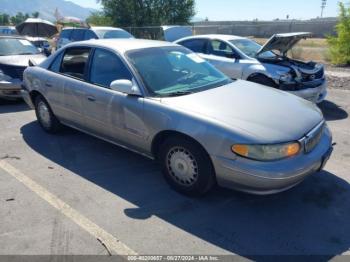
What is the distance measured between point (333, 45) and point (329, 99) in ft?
24.8

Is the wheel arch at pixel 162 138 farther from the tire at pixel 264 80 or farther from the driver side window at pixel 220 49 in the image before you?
the driver side window at pixel 220 49

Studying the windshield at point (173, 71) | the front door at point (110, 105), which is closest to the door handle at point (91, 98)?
the front door at point (110, 105)

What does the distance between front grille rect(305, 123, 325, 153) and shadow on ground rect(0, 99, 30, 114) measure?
19.6 ft

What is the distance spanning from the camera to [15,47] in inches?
352

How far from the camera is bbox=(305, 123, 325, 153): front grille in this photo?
348 centimetres

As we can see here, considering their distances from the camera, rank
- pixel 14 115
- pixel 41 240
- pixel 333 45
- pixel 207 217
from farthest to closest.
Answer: pixel 333 45
pixel 14 115
pixel 207 217
pixel 41 240

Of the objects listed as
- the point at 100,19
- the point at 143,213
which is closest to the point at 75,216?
the point at 143,213

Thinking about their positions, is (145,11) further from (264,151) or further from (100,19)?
(264,151)

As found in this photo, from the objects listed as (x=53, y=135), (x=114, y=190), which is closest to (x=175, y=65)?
(x=114, y=190)

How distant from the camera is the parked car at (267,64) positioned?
7.21 m

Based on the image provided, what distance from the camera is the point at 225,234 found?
3244 millimetres

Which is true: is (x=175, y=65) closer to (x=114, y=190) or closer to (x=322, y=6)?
(x=114, y=190)

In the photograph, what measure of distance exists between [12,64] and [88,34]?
641 cm

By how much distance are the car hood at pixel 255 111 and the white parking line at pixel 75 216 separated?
1413 millimetres
